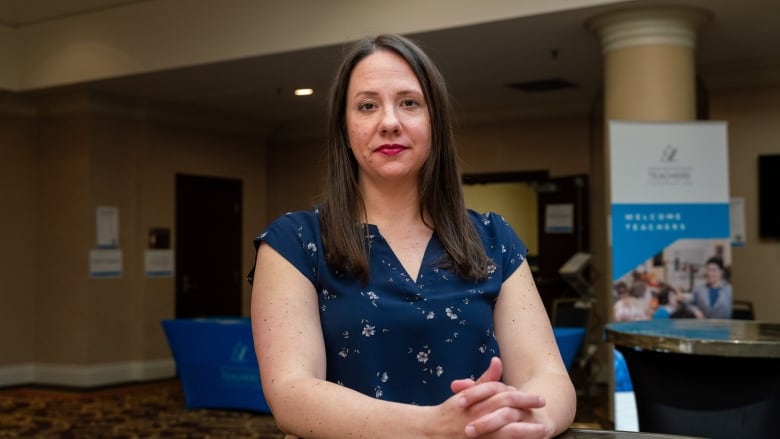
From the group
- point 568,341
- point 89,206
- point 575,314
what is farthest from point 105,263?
point 568,341

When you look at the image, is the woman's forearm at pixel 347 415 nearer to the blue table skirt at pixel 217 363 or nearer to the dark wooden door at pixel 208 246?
the blue table skirt at pixel 217 363

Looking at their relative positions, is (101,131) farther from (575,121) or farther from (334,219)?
(334,219)

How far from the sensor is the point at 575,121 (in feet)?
32.8

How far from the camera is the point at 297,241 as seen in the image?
4.93 ft

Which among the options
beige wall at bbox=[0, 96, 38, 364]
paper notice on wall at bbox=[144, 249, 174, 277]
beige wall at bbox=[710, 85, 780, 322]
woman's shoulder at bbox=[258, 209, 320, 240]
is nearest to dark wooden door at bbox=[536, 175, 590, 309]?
beige wall at bbox=[710, 85, 780, 322]

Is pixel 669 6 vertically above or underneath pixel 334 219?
above

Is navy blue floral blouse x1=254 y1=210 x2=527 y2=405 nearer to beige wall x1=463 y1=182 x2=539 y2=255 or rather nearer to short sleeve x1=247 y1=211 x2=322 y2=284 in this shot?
short sleeve x1=247 y1=211 x2=322 y2=284

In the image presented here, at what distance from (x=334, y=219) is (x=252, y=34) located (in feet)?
20.8

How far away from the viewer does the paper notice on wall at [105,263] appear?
9.66 m

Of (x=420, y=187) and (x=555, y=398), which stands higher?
(x=420, y=187)

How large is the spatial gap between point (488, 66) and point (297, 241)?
686cm

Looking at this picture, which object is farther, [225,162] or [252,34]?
[225,162]

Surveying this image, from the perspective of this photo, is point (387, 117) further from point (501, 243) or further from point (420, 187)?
point (501, 243)

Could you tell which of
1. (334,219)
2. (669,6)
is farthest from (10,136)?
(334,219)
